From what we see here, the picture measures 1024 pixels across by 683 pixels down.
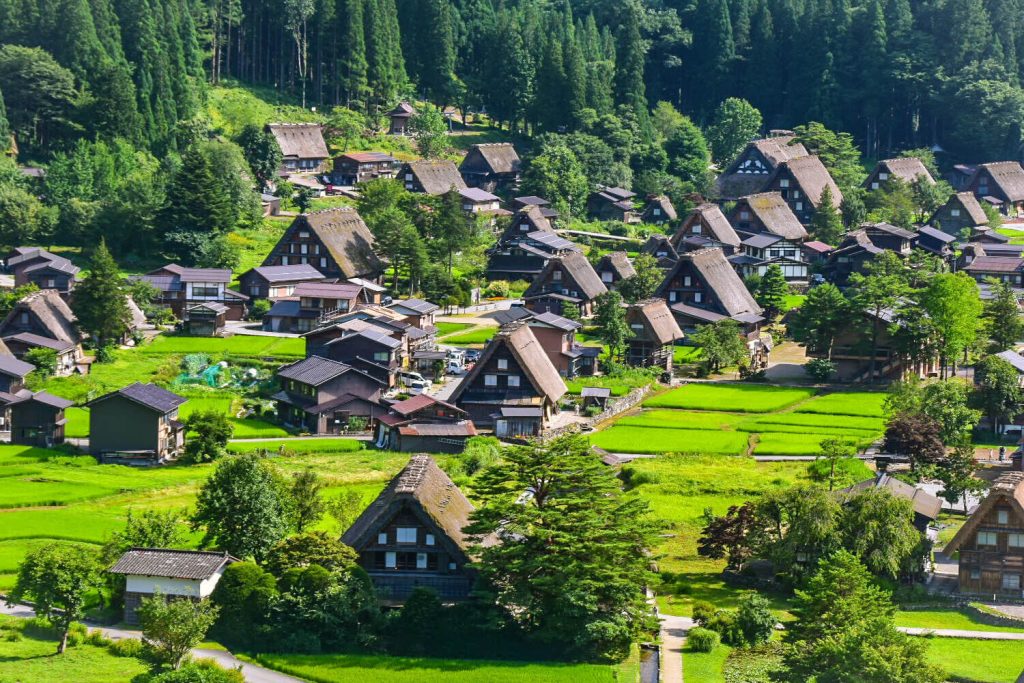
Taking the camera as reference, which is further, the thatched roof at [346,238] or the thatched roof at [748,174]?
the thatched roof at [748,174]

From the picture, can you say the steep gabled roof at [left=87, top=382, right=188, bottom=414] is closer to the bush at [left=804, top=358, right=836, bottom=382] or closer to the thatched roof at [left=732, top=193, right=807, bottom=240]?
the bush at [left=804, top=358, right=836, bottom=382]

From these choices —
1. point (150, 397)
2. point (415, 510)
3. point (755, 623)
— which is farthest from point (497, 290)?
point (755, 623)

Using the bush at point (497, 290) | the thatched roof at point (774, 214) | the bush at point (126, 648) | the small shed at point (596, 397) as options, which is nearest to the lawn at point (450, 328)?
the bush at point (497, 290)

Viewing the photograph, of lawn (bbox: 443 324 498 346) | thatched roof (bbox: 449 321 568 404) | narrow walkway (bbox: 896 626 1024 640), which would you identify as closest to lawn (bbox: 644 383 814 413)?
Result: thatched roof (bbox: 449 321 568 404)

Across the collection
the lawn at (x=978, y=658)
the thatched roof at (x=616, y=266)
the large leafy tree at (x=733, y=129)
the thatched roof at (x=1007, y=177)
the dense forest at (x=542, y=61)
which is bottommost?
the lawn at (x=978, y=658)

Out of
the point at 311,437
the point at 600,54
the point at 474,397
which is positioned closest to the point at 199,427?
the point at 311,437

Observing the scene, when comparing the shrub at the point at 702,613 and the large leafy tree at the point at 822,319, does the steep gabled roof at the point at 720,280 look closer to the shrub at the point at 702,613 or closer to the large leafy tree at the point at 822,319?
the large leafy tree at the point at 822,319

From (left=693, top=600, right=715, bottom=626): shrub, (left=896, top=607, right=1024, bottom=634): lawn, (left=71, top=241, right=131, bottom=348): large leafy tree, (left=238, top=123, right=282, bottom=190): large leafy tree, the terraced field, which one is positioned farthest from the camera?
(left=238, top=123, right=282, bottom=190): large leafy tree
